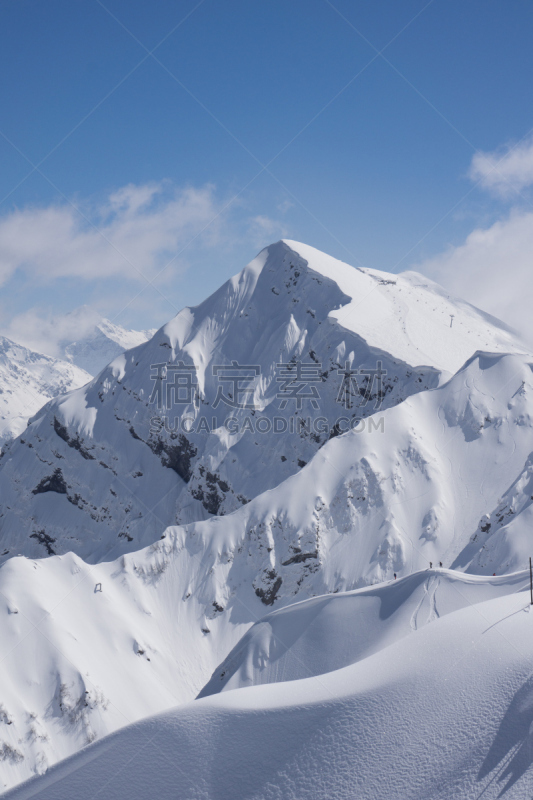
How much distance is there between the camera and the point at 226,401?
387 feet

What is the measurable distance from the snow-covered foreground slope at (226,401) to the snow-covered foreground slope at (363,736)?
240 feet

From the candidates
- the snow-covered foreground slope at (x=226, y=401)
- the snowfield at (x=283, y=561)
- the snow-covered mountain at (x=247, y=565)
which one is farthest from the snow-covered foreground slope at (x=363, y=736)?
the snow-covered foreground slope at (x=226, y=401)

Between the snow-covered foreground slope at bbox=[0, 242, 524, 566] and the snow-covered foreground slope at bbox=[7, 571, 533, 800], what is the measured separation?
73.0 metres

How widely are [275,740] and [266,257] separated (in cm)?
12351

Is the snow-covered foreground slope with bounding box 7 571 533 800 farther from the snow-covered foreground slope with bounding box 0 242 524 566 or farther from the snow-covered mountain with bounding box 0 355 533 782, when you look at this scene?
the snow-covered foreground slope with bounding box 0 242 524 566

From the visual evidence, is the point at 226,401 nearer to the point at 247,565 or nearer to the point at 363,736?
the point at 247,565

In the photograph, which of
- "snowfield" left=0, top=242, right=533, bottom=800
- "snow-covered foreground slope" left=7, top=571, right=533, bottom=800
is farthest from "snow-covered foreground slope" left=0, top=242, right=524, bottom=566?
"snow-covered foreground slope" left=7, top=571, right=533, bottom=800

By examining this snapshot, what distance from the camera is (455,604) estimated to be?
34781mm

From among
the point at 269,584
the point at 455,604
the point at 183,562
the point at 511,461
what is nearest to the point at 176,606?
the point at 183,562

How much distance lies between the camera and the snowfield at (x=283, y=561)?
638 inches

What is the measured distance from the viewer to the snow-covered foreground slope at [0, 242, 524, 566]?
4092 inches

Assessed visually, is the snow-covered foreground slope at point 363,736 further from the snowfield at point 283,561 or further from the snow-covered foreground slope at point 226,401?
the snow-covered foreground slope at point 226,401

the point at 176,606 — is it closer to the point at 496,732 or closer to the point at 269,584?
the point at 269,584

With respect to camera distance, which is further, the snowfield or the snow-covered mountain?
the snow-covered mountain
